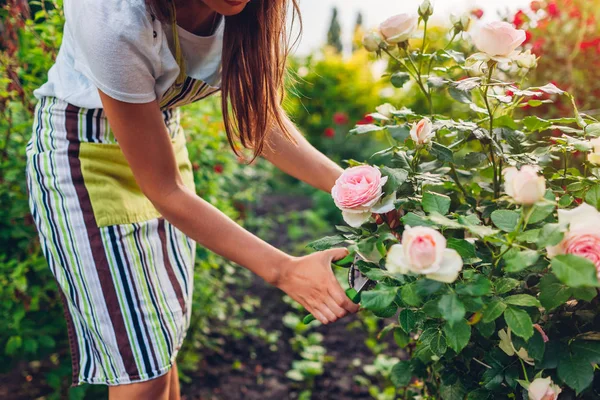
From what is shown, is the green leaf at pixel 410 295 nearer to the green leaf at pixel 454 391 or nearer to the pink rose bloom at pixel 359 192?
the pink rose bloom at pixel 359 192

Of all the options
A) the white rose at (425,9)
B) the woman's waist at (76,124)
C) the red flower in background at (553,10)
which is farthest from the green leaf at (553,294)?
the red flower in background at (553,10)

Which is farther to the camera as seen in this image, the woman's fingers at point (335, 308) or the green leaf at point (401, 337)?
the green leaf at point (401, 337)

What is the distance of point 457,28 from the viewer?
1.36 metres

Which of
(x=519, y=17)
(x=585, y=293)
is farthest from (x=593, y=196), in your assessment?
(x=519, y=17)

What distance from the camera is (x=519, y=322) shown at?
89 cm

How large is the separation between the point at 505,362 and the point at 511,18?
5.68 ft

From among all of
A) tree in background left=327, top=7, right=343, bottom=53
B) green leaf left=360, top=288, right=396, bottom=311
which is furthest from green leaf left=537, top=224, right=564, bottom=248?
tree in background left=327, top=7, right=343, bottom=53

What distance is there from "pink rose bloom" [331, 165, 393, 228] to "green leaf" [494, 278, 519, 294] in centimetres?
24

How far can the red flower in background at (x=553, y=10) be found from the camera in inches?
99.9

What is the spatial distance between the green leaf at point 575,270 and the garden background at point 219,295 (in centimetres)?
67

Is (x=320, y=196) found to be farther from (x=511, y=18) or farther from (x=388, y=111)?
(x=388, y=111)

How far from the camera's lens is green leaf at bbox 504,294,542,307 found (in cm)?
90

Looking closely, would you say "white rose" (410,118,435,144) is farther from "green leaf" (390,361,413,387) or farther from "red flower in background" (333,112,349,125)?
"red flower in background" (333,112,349,125)

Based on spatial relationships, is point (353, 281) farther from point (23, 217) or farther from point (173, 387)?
point (23, 217)
